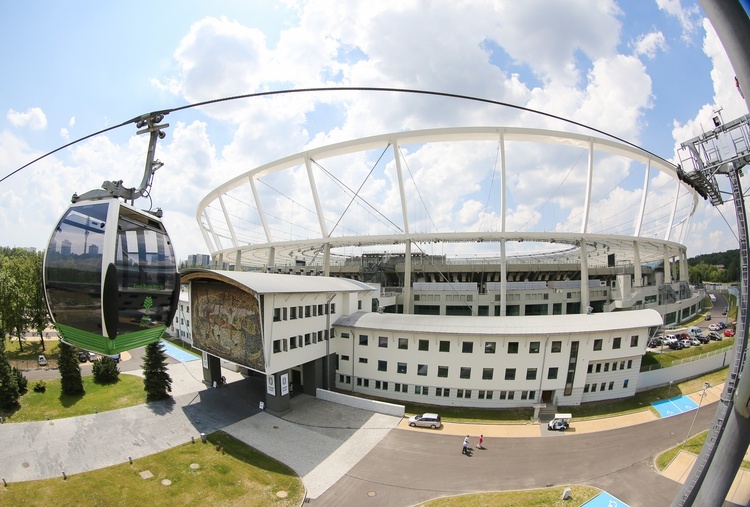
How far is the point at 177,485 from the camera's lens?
56.6ft

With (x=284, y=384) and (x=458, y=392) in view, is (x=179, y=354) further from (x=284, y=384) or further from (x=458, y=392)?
(x=458, y=392)

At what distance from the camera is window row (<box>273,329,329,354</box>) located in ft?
80.1

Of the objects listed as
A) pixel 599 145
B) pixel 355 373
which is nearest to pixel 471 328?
pixel 355 373

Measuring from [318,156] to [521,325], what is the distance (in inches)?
1119

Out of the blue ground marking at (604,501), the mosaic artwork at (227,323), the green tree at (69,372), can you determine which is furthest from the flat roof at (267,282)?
the blue ground marking at (604,501)

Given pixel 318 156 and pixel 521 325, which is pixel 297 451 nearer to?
pixel 521 325

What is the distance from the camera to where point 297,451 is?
20.5 metres

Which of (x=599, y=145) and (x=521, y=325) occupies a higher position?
(x=599, y=145)

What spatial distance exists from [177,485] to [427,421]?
14876mm

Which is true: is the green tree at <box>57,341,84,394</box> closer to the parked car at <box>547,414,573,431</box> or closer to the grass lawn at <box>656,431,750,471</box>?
the parked car at <box>547,414,573,431</box>

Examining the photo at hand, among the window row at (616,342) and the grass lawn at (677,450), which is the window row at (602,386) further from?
the grass lawn at (677,450)

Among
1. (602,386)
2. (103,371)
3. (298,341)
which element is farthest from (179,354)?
(602,386)

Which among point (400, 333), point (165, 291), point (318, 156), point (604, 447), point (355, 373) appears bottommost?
point (604, 447)

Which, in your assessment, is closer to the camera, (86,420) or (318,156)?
(86,420)
